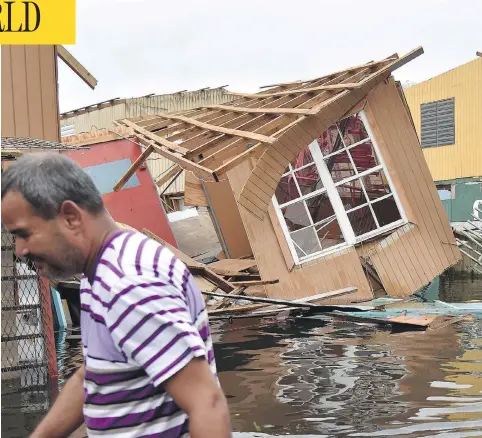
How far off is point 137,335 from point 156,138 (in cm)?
1405

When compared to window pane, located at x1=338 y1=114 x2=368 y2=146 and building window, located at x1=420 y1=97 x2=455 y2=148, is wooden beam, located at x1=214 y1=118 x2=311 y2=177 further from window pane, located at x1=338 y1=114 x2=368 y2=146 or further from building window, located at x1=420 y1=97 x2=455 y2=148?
building window, located at x1=420 y1=97 x2=455 y2=148

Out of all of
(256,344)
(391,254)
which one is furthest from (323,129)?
(256,344)

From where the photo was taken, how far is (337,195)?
15.1 meters

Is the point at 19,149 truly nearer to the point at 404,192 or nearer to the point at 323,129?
the point at 323,129

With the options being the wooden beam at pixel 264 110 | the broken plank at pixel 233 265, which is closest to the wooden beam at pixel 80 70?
the wooden beam at pixel 264 110

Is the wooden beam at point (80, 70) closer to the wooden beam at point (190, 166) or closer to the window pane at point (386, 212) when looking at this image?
the wooden beam at point (190, 166)

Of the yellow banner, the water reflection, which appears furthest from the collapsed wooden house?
the yellow banner

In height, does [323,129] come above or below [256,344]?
above

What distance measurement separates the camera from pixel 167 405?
6.22 feet

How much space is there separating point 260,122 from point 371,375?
7.88 meters

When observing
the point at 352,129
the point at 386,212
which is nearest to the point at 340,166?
the point at 352,129

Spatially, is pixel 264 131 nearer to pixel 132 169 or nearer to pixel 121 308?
pixel 132 169

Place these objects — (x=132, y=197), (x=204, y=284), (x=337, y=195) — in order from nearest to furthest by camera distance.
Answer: (x=204, y=284), (x=337, y=195), (x=132, y=197)

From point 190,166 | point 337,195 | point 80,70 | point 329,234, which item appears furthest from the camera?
point 329,234
